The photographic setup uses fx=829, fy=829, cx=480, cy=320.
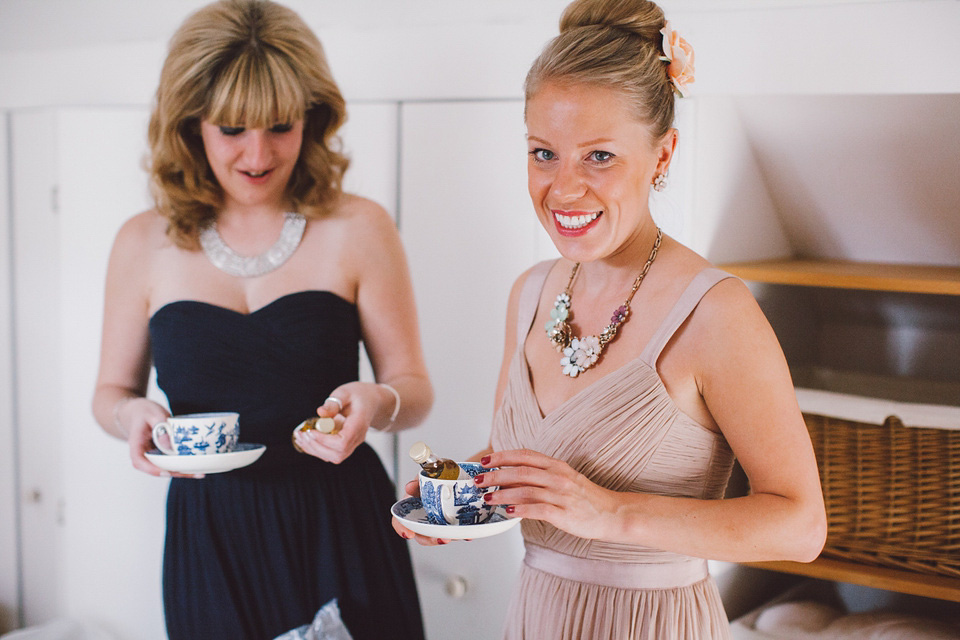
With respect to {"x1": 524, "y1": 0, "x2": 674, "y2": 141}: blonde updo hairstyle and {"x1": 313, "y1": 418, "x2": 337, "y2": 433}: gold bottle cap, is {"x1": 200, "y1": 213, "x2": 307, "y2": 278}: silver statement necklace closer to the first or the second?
{"x1": 313, "y1": 418, "x2": 337, "y2": 433}: gold bottle cap

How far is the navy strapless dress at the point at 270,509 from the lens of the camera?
1.52m

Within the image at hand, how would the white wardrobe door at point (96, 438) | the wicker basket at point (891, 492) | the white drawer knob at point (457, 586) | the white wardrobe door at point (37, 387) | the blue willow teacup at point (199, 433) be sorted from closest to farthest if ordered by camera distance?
the blue willow teacup at point (199, 433) → the wicker basket at point (891, 492) → the white drawer knob at point (457, 586) → the white wardrobe door at point (96, 438) → the white wardrobe door at point (37, 387)

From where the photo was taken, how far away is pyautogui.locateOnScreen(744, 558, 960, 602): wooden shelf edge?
1467mm

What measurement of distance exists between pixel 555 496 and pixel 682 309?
29cm

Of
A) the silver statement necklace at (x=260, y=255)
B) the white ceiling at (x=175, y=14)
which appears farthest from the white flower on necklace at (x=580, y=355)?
the white ceiling at (x=175, y=14)

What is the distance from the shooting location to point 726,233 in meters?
1.75

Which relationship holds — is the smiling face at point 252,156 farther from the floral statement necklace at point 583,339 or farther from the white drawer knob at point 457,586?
the white drawer knob at point 457,586

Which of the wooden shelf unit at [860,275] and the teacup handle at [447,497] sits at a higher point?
the wooden shelf unit at [860,275]

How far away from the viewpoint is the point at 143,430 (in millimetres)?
1460

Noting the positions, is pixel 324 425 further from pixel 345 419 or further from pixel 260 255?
pixel 260 255

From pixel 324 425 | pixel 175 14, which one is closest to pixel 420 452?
pixel 324 425

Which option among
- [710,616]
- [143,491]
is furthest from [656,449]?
[143,491]

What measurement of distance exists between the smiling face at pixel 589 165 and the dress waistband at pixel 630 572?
1.37 feet

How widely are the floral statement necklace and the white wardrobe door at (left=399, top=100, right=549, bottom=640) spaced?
637mm
